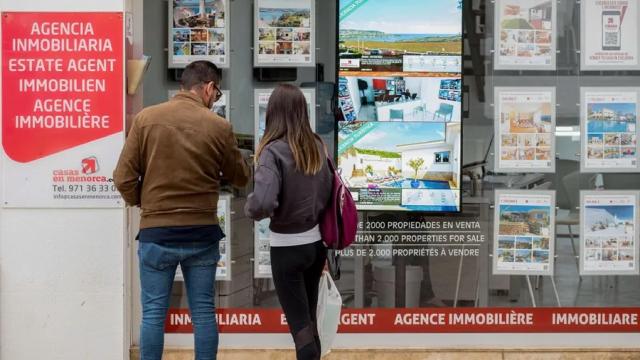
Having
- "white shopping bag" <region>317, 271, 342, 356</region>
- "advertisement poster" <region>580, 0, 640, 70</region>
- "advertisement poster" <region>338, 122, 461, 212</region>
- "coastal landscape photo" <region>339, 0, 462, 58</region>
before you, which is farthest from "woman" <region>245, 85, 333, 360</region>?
"advertisement poster" <region>580, 0, 640, 70</region>

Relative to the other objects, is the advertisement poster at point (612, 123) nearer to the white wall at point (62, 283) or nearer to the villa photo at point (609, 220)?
the villa photo at point (609, 220)

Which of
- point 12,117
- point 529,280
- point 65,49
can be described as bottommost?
point 529,280

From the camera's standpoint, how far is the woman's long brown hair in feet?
14.6

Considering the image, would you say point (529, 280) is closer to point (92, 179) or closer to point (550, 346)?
point (550, 346)

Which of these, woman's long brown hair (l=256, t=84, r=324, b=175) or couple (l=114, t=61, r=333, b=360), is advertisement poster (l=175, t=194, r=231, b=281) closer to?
couple (l=114, t=61, r=333, b=360)

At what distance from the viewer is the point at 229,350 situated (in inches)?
222

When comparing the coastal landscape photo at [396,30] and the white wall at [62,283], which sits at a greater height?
the coastal landscape photo at [396,30]

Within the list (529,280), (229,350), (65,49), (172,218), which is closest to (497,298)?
(529,280)

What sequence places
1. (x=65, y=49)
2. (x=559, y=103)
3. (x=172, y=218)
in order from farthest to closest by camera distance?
(x=559, y=103) → (x=65, y=49) → (x=172, y=218)

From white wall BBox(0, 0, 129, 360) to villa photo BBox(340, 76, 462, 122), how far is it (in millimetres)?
1457

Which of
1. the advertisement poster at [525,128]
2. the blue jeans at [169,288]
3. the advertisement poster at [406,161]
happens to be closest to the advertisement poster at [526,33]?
the advertisement poster at [525,128]

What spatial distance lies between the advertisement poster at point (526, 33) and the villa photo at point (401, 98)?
375 mm

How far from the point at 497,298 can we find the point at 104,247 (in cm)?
238

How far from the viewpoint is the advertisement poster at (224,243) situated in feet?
18.6
